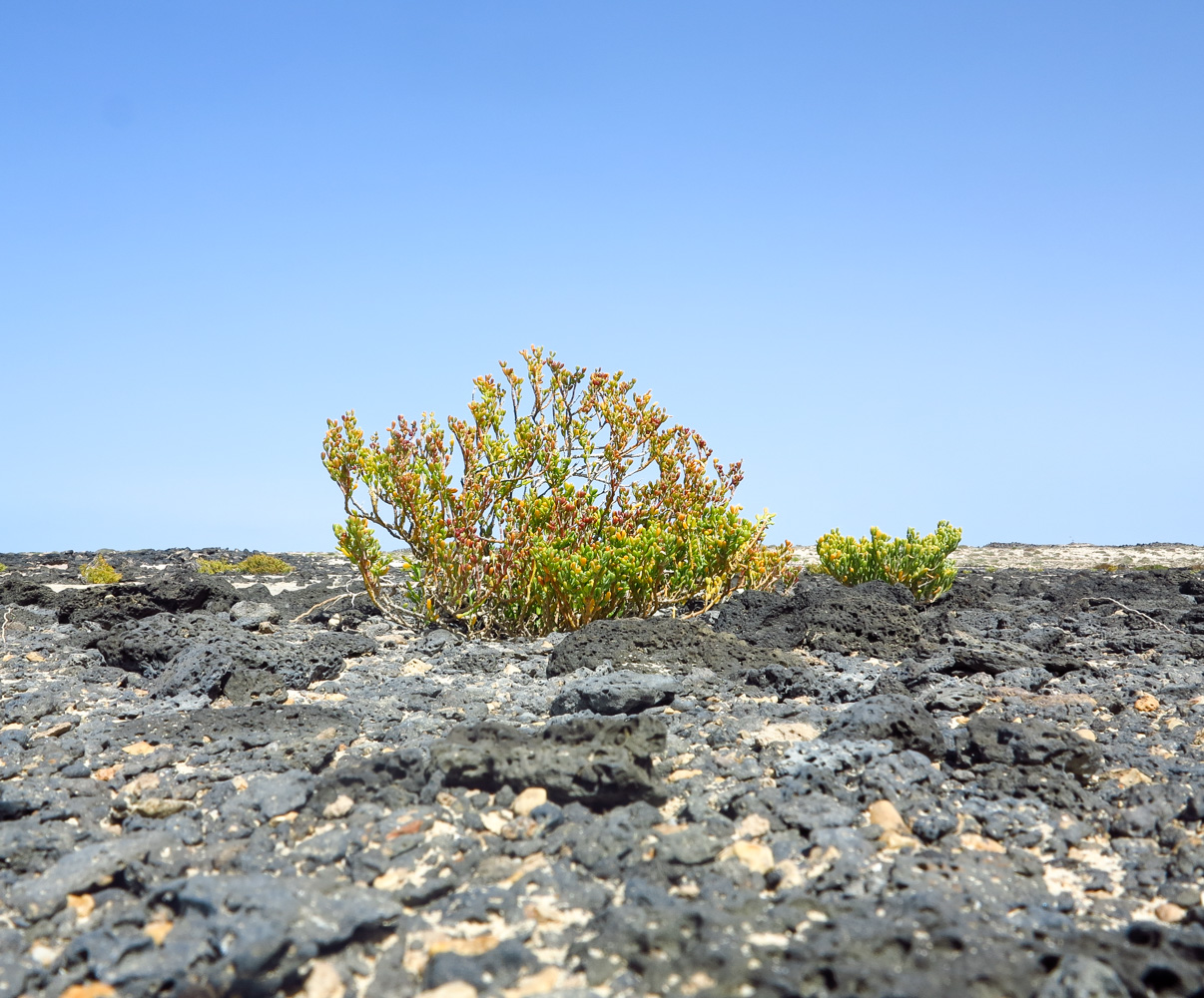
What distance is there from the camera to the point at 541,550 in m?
9.96

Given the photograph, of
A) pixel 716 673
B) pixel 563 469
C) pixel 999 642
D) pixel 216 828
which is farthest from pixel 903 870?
pixel 563 469

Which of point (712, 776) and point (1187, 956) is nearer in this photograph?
point (1187, 956)

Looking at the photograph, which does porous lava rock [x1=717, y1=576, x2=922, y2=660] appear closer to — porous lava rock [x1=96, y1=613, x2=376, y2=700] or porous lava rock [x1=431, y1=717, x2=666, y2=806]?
porous lava rock [x1=96, y1=613, x2=376, y2=700]

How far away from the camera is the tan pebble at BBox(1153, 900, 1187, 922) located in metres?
3.81

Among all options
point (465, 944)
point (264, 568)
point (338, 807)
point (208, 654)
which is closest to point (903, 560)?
point (208, 654)

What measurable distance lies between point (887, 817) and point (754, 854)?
0.76 meters

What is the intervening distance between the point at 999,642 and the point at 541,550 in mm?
4230

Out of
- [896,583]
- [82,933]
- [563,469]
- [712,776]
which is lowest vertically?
[82,933]

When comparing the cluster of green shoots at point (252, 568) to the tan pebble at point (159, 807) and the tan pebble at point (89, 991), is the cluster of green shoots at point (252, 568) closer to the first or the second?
the tan pebble at point (159, 807)

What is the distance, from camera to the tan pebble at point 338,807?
4629 mm

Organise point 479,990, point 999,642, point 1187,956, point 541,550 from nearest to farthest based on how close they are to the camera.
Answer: point 479,990 → point 1187,956 → point 999,642 → point 541,550

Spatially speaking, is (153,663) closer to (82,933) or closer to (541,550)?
(541,550)

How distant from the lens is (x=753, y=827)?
439 centimetres

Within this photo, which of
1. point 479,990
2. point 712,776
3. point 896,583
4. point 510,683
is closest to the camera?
point 479,990
